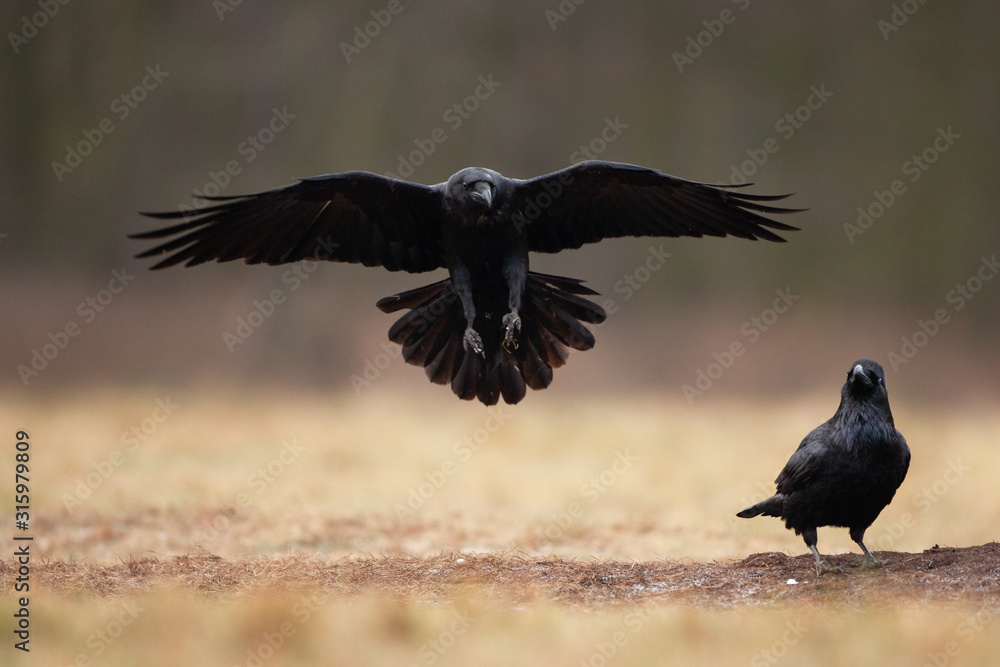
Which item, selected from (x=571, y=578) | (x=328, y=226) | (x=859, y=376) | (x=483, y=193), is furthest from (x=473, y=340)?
(x=859, y=376)

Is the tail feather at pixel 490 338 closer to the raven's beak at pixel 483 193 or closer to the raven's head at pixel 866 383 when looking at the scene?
the raven's beak at pixel 483 193

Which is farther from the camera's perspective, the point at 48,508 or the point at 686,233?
the point at 48,508

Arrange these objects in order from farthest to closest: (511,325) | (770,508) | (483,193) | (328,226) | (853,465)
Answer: (328,226), (511,325), (483,193), (770,508), (853,465)

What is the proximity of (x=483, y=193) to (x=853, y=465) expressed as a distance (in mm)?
2726

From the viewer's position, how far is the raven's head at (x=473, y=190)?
19.9ft

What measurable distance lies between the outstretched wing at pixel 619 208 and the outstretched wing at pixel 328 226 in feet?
2.31

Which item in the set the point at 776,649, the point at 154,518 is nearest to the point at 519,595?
the point at 776,649

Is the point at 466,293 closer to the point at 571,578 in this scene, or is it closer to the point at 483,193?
the point at 483,193

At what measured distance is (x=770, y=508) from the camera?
5.65 meters

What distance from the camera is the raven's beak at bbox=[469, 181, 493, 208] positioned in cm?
604

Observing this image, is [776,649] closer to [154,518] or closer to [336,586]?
[336,586]


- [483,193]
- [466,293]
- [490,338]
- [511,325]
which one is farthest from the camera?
[490,338]

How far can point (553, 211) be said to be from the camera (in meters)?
6.66

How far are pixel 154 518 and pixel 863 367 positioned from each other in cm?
647
